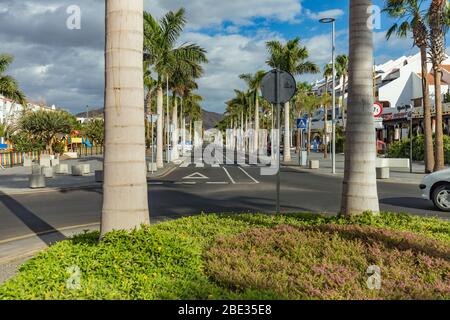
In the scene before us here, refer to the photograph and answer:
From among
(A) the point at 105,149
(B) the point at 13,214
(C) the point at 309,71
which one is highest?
(C) the point at 309,71

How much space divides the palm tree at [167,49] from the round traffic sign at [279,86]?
2041 centimetres

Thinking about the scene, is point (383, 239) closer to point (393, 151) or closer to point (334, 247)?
point (334, 247)

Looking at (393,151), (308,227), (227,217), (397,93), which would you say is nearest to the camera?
(308,227)

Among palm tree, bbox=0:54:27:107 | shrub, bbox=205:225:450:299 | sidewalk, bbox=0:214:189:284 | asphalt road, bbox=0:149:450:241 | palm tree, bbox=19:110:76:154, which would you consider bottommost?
sidewalk, bbox=0:214:189:284

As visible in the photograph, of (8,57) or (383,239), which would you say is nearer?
(383,239)

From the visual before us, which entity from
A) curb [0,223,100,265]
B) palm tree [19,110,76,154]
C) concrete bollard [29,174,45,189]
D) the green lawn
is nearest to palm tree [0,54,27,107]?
palm tree [19,110,76,154]

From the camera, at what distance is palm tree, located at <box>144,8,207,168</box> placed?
88.0 ft

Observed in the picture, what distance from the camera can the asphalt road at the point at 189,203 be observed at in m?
9.58

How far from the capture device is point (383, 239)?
559 cm

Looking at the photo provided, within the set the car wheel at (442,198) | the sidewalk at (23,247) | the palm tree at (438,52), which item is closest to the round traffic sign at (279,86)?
the sidewalk at (23,247)

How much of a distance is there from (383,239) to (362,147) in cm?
182

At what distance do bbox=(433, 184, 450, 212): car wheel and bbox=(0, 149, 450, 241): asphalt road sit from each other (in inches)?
8.8

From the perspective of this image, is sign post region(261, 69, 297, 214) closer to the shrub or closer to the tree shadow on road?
the shrub
